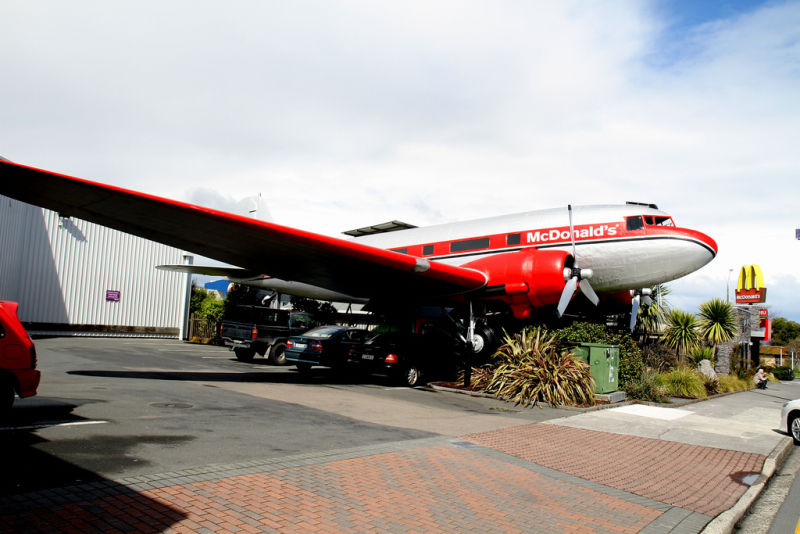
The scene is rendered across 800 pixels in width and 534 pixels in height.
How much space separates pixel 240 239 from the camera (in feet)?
42.0

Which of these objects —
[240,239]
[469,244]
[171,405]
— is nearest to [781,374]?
[469,244]

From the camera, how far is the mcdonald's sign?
36.1 m

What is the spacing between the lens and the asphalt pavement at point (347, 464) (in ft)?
15.3

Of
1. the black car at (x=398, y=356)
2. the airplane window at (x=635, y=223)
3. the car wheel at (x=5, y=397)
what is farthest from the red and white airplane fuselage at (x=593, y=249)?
the car wheel at (x=5, y=397)

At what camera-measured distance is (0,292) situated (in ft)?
82.5

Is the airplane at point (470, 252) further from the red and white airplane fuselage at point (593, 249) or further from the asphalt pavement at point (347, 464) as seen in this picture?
the asphalt pavement at point (347, 464)

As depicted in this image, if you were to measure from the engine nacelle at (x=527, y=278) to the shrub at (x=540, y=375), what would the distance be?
96 cm

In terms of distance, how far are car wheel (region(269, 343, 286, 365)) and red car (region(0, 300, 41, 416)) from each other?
12.5 meters

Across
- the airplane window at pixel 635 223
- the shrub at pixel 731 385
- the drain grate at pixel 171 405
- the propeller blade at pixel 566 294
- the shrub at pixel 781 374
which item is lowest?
the shrub at pixel 781 374

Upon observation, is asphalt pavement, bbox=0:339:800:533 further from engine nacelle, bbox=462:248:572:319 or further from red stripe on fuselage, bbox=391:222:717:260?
red stripe on fuselage, bbox=391:222:717:260

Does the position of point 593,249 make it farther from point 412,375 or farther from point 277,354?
point 277,354

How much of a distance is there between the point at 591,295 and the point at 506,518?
10.9 metres

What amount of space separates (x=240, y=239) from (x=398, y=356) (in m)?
5.85

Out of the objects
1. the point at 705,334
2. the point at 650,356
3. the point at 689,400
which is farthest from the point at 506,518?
the point at 705,334
